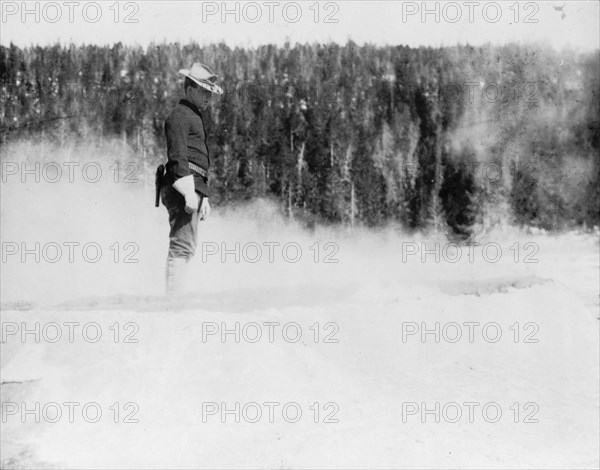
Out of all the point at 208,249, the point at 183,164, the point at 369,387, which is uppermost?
the point at 183,164

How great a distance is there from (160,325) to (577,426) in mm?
3391

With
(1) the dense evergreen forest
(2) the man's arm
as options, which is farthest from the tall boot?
(1) the dense evergreen forest

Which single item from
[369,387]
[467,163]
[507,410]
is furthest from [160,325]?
[467,163]

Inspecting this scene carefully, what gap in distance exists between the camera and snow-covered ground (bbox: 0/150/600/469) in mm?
5000

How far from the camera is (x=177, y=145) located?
5543 millimetres

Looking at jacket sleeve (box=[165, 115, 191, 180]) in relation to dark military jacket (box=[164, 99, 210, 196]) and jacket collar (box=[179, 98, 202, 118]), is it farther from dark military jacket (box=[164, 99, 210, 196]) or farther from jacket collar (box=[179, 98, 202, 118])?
jacket collar (box=[179, 98, 202, 118])

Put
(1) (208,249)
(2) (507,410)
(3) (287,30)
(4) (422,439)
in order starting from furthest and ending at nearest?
(3) (287,30) < (1) (208,249) < (2) (507,410) < (4) (422,439)

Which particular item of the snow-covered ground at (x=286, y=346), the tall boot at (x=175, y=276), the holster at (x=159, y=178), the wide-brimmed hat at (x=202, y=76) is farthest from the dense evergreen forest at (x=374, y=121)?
the tall boot at (x=175, y=276)

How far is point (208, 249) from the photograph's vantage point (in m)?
5.89

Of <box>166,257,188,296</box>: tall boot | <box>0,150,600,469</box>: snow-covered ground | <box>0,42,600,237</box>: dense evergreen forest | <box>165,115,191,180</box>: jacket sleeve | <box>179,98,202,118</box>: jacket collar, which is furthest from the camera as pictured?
<box>0,42,600,237</box>: dense evergreen forest

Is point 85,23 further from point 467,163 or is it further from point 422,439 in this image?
point 422,439

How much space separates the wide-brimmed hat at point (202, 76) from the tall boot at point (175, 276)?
1462mm

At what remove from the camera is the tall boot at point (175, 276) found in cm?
564

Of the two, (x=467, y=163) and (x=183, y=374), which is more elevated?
(x=467, y=163)
